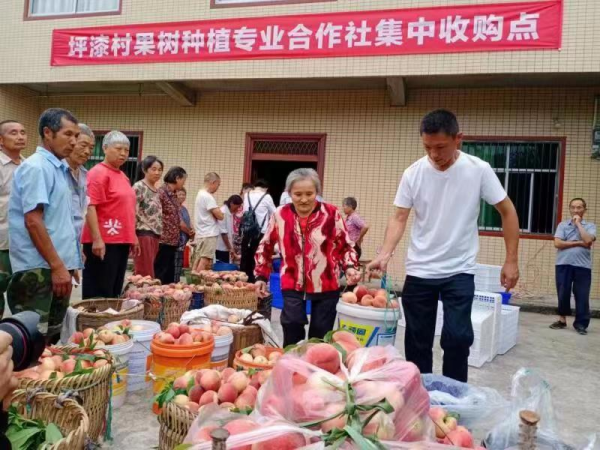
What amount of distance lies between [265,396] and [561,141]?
26.4 feet

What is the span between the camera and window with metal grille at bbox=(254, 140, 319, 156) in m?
9.30

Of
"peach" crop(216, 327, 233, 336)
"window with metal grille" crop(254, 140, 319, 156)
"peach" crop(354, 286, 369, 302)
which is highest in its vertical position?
"window with metal grille" crop(254, 140, 319, 156)

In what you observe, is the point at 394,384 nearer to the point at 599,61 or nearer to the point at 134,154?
the point at 599,61

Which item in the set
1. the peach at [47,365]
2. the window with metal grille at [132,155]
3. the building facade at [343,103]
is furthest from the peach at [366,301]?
the window with metal grille at [132,155]

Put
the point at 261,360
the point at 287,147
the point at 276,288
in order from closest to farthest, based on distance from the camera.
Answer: the point at 261,360
the point at 276,288
the point at 287,147

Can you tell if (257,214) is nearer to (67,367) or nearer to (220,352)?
(220,352)

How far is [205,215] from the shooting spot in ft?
22.2

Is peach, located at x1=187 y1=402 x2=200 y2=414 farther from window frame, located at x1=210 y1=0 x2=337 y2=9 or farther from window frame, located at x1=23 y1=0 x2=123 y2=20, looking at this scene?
window frame, located at x1=23 y1=0 x2=123 y2=20

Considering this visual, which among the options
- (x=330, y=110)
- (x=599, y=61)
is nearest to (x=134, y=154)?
(x=330, y=110)

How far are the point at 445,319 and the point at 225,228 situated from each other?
474 centimetres

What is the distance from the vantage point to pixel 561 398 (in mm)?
3861

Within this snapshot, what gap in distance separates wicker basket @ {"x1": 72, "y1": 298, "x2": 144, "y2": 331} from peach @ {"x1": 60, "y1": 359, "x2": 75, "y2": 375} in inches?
41.4

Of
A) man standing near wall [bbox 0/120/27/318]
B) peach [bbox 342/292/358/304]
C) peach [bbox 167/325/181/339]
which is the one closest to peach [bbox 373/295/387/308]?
peach [bbox 342/292/358/304]

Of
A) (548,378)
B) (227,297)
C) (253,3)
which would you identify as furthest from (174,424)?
(253,3)
